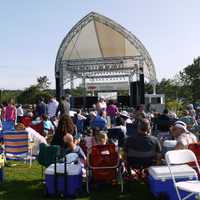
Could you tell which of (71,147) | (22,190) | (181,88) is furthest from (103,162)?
(181,88)

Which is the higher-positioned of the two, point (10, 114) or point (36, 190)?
point (10, 114)

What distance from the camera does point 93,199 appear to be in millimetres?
5969

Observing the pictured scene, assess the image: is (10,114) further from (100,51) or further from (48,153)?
(100,51)

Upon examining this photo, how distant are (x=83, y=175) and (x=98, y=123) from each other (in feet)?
12.8

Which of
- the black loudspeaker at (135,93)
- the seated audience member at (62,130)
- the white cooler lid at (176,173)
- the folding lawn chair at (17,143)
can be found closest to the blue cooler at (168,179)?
the white cooler lid at (176,173)

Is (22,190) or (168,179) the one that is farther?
(22,190)

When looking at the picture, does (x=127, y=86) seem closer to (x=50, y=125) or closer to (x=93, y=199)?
(x=50, y=125)

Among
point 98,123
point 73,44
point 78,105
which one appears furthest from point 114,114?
point 73,44

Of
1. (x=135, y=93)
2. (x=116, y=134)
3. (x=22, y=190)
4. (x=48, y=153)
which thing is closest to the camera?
(x=22, y=190)

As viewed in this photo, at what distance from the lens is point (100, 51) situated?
40.9 m

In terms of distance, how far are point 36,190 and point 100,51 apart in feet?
114

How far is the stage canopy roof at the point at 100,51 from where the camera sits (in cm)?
3353

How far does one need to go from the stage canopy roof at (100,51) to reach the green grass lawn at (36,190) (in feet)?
80.2

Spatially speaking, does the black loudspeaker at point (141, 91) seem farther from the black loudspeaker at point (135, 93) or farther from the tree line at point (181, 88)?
the tree line at point (181, 88)
